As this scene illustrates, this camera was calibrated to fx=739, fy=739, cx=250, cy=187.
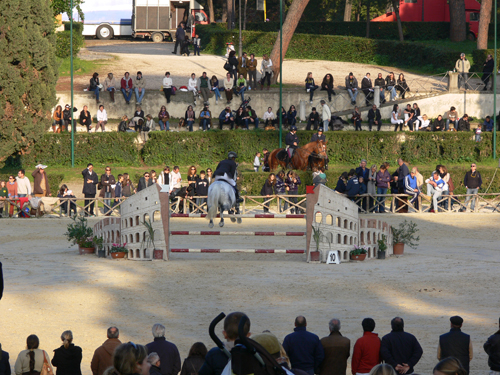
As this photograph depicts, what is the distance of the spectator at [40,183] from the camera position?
961 inches

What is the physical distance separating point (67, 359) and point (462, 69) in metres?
34.0

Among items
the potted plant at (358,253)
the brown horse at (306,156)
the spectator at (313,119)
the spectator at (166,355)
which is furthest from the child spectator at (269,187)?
the spectator at (166,355)

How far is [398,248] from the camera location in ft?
58.1

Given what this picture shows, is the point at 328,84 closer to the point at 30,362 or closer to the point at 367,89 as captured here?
the point at 367,89

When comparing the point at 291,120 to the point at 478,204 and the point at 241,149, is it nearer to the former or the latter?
the point at 241,149

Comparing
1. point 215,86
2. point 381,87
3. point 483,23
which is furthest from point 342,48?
Answer: point 215,86

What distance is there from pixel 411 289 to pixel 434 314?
1757 mm

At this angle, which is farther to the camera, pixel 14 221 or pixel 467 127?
pixel 467 127

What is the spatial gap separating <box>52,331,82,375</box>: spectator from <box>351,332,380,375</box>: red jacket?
3.03 meters

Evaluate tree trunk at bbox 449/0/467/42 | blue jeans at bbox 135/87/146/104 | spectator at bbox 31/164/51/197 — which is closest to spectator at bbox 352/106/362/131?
blue jeans at bbox 135/87/146/104

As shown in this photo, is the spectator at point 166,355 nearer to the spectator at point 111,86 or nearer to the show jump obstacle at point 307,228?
the show jump obstacle at point 307,228

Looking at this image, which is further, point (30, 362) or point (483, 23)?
point (483, 23)

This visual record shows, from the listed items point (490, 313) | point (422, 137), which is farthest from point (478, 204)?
point (490, 313)

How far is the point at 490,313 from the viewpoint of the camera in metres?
11.7
